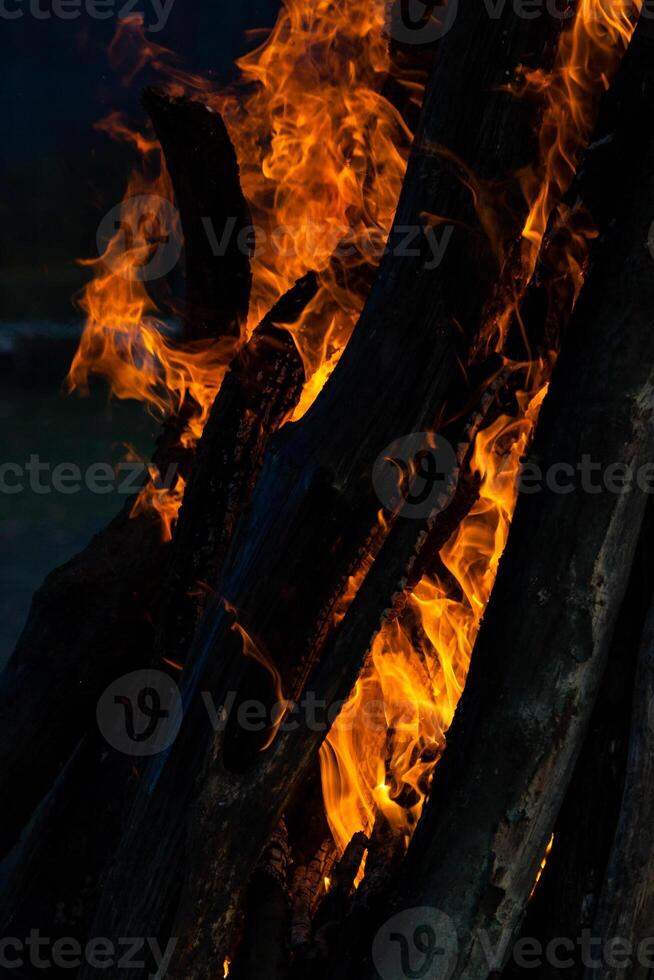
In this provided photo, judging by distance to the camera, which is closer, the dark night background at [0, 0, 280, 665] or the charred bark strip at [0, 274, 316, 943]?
the charred bark strip at [0, 274, 316, 943]

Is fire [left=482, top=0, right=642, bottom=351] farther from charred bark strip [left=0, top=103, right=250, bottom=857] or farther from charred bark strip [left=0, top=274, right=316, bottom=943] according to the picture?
charred bark strip [left=0, top=103, right=250, bottom=857]

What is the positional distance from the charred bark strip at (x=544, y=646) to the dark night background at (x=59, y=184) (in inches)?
230

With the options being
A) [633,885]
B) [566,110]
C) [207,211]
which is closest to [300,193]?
[207,211]

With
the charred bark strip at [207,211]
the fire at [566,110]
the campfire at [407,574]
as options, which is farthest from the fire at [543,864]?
the charred bark strip at [207,211]

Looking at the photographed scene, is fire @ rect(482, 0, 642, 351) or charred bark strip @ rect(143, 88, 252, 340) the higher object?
fire @ rect(482, 0, 642, 351)

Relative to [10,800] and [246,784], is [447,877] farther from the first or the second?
[10,800]

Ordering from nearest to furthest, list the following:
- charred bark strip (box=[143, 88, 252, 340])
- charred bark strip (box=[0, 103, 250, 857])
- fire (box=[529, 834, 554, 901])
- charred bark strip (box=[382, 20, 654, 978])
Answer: charred bark strip (box=[382, 20, 654, 978]) → fire (box=[529, 834, 554, 901]) → charred bark strip (box=[143, 88, 252, 340]) → charred bark strip (box=[0, 103, 250, 857])

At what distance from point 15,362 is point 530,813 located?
7947 millimetres

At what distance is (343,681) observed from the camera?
2.38 m

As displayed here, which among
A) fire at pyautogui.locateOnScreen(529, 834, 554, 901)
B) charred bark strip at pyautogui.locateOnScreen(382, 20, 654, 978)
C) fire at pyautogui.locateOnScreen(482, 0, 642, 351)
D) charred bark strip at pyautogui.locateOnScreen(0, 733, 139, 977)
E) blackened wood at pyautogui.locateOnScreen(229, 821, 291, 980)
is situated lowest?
charred bark strip at pyautogui.locateOnScreen(0, 733, 139, 977)

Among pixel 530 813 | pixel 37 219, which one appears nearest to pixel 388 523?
pixel 530 813

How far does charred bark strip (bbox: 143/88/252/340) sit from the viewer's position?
114 inches

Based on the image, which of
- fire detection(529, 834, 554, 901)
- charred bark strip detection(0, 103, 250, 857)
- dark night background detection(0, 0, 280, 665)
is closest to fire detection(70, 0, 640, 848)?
charred bark strip detection(0, 103, 250, 857)

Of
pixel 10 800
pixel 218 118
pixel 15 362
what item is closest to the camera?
pixel 218 118
